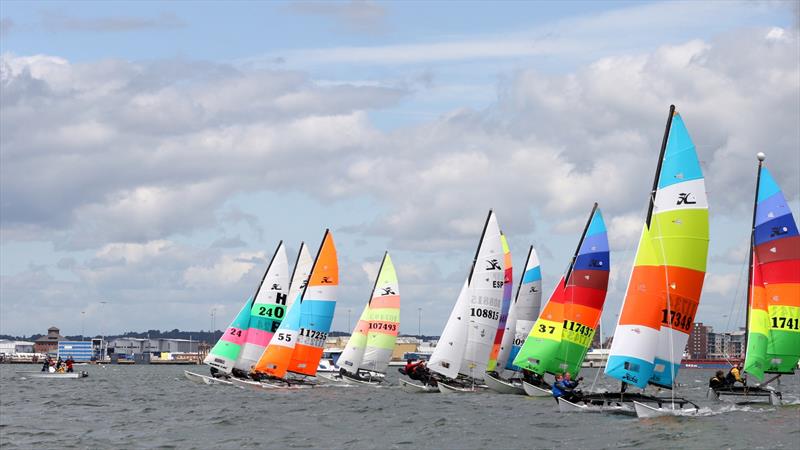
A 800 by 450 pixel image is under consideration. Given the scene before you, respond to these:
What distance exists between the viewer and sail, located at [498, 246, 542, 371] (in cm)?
7794

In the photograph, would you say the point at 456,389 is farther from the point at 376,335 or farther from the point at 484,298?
the point at 376,335

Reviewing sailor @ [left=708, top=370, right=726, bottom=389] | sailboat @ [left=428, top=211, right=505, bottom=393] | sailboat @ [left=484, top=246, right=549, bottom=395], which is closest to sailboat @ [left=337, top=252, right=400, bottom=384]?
sailboat @ [left=484, top=246, right=549, bottom=395]

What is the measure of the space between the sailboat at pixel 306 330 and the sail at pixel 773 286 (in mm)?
27869

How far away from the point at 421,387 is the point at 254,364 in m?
10.9

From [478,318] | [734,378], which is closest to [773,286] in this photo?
[734,378]

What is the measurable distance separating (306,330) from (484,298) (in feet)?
38.7

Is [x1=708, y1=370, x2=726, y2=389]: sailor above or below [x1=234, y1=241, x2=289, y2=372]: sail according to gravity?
below

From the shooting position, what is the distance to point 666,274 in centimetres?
4662

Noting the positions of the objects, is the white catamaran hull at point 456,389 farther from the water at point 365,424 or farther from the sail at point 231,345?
the sail at point 231,345

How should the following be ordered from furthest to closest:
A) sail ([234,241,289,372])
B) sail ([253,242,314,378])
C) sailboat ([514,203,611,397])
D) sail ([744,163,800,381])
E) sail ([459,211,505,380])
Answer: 1. sail ([234,241,289,372])
2. sail ([253,242,314,378])
3. sail ([459,211,505,380])
4. sailboat ([514,203,611,397])
5. sail ([744,163,800,381])

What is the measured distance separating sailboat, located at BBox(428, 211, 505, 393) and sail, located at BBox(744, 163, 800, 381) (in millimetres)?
17019

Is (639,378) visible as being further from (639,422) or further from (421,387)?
(421,387)

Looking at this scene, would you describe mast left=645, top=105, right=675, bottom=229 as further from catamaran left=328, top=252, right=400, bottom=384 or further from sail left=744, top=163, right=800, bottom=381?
catamaran left=328, top=252, right=400, bottom=384

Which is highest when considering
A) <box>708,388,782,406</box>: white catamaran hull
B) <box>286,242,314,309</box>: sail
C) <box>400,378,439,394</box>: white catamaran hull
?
<box>286,242,314,309</box>: sail
